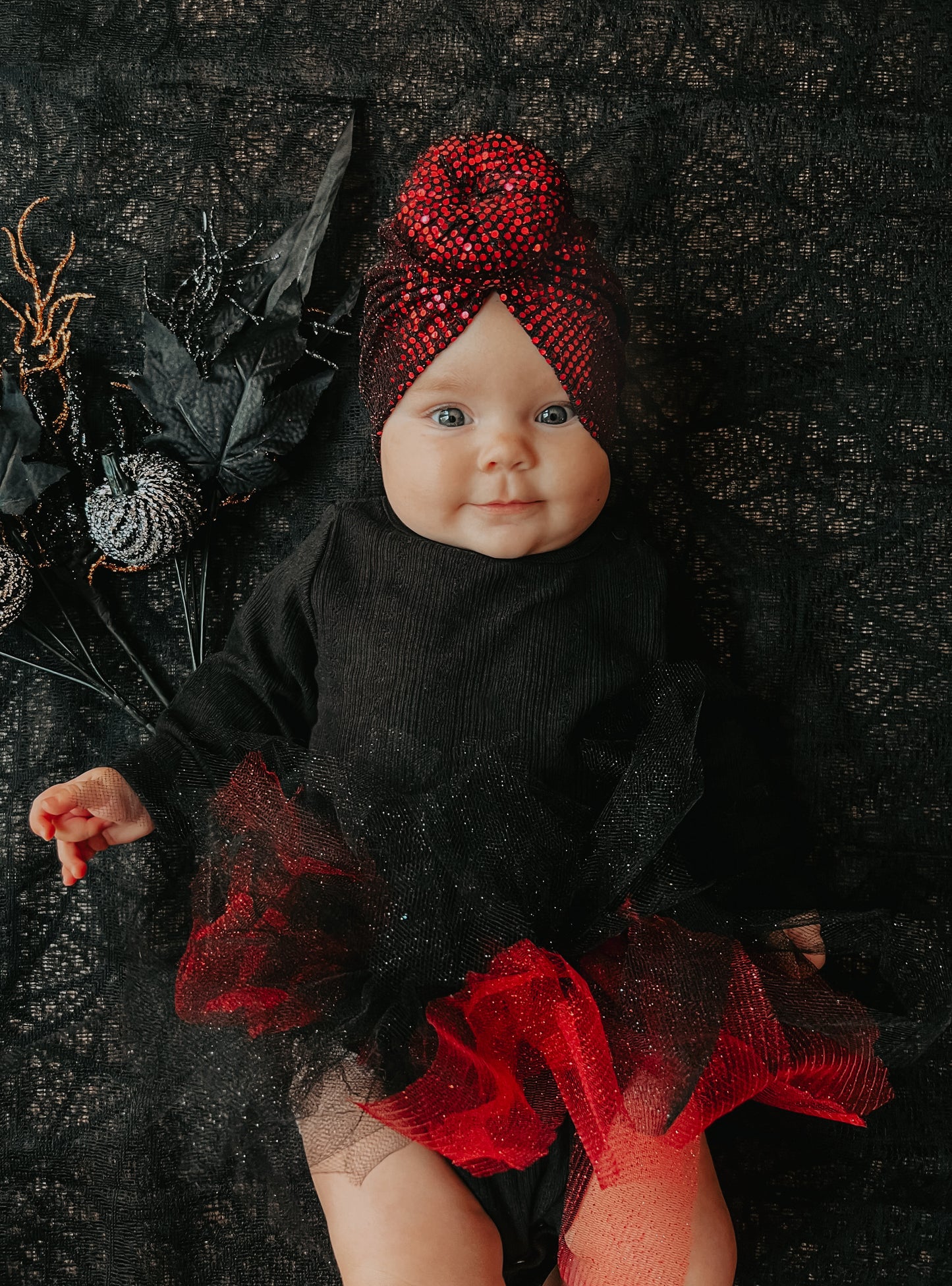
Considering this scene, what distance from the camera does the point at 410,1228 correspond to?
2.94ft

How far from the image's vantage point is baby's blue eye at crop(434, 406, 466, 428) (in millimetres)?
Answer: 970

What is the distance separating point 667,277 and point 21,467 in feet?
2.43

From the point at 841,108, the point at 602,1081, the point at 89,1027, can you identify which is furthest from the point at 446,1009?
the point at 841,108

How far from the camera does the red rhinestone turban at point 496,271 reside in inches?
37.3

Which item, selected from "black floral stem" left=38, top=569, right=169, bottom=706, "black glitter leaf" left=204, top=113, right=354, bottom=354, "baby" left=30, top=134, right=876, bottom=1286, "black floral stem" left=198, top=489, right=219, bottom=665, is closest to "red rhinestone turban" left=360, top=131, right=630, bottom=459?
"baby" left=30, top=134, right=876, bottom=1286

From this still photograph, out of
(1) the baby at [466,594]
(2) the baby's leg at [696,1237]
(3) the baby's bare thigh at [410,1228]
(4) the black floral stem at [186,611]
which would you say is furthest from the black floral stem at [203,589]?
(2) the baby's leg at [696,1237]

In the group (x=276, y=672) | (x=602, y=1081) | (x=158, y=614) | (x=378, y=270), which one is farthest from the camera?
(x=158, y=614)

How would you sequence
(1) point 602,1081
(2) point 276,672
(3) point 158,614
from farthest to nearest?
(3) point 158,614, (2) point 276,672, (1) point 602,1081

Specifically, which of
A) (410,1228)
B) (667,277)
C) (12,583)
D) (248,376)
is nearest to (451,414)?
(248,376)

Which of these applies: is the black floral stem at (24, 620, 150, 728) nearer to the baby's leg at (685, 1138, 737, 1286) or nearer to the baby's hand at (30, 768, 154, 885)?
the baby's hand at (30, 768, 154, 885)

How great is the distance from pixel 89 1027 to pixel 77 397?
0.71 meters

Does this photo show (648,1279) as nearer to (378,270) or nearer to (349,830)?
(349,830)

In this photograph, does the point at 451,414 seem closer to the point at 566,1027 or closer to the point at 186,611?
the point at 186,611

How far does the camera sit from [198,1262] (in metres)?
1.17
